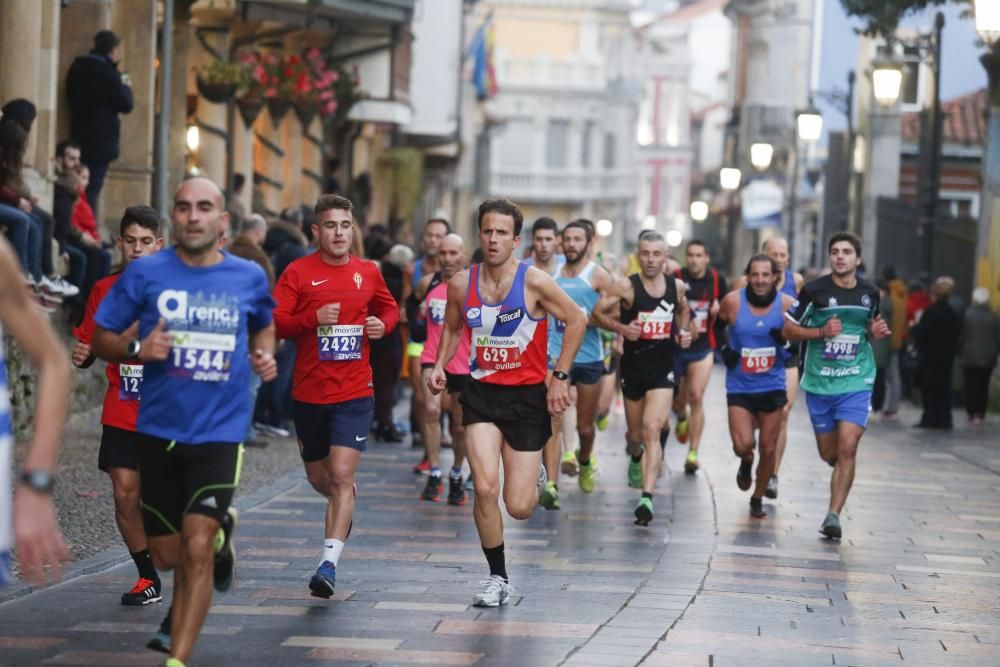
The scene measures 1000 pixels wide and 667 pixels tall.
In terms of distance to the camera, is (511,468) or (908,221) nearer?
(511,468)

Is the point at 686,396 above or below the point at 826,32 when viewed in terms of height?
below

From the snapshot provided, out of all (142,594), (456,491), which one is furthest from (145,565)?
(456,491)

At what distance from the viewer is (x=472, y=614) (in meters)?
9.20

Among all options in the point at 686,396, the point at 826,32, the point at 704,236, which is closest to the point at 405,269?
the point at 686,396

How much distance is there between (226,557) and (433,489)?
651 cm

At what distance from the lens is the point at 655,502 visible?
14539 millimetres

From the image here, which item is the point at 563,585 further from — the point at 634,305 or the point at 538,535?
the point at 634,305

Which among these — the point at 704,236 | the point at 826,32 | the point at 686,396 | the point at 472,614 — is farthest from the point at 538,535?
the point at 704,236

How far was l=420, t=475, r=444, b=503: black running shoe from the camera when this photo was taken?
14148mm

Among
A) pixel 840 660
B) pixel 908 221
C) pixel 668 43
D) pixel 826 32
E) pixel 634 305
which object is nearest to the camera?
pixel 840 660

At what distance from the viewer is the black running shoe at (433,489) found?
14148 millimetres

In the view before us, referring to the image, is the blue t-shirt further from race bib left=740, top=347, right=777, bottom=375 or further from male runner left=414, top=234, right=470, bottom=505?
race bib left=740, top=347, right=777, bottom=375

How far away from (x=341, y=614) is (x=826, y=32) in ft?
172

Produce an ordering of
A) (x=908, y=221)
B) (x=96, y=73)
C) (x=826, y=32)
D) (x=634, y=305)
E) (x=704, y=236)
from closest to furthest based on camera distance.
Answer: (x=634, y=305) < (x=96, y=73) < (x=908, y=221) < (x=826, y=32) < (x=704, y=236)
